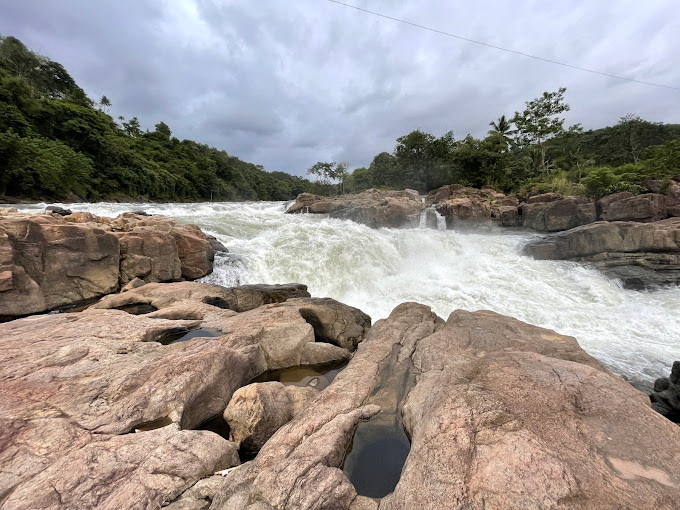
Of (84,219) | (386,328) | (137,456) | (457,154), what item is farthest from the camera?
(457,154)

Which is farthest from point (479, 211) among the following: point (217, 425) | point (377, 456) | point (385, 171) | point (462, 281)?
point (385, 171)

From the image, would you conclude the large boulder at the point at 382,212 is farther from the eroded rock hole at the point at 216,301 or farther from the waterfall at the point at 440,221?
the eroded rock hole at the point at 216,301

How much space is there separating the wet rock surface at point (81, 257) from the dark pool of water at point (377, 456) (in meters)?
8.60

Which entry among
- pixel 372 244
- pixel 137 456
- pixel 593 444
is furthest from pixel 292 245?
pixel 593 444

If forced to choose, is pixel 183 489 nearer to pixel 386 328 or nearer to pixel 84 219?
pixel 386 328

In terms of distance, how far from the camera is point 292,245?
42.3ft

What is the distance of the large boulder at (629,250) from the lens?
11969 millimetres

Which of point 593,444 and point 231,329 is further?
point 231,329

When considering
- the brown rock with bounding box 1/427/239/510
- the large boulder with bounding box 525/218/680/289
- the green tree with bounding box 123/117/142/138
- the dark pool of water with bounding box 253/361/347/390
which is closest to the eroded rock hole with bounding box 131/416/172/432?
the brown rock with bounding box 1/427/239/510

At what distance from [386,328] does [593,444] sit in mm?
3366

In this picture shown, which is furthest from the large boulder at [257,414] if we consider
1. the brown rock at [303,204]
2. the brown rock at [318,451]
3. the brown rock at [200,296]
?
the brown rock at [303,204]

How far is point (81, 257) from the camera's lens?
7.99 m

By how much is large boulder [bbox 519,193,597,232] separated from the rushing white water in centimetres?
551

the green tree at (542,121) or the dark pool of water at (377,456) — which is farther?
the green tree at (542,121)
